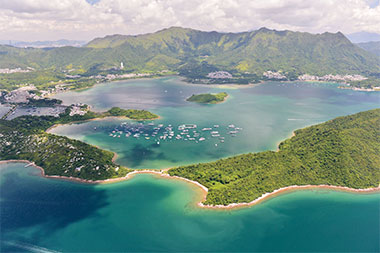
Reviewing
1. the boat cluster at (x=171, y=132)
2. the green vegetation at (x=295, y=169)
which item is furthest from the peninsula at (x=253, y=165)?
the boat cluster at (x=171, y=132)

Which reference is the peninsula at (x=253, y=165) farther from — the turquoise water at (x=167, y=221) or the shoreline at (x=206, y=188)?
the turquoise water at (x=167, y=221)

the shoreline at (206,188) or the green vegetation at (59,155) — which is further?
the green vegetation at (59,155)

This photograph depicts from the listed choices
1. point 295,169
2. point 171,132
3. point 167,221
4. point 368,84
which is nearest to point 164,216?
point 167,221

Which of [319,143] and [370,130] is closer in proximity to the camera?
[319,143]

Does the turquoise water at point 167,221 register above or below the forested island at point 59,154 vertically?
below

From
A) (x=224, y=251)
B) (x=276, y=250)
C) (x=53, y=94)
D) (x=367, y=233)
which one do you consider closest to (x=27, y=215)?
(x=224, y=251)

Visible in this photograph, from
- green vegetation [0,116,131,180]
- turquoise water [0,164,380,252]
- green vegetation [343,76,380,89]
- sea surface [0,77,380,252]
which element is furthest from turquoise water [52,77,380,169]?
green vegetation [343,76,380,89]

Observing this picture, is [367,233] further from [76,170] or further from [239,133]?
[76,170]
